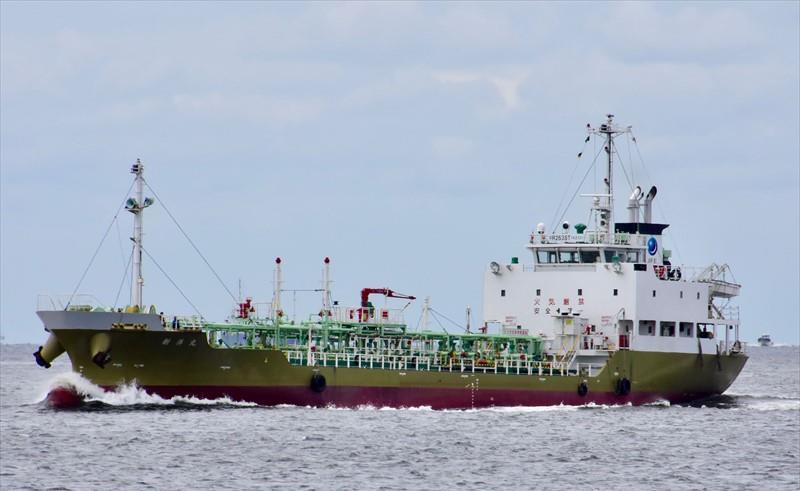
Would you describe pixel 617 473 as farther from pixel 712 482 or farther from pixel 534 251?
pixel 534 251

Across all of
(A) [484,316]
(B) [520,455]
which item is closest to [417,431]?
(B) [520,455]

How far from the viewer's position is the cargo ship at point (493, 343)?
162 feet

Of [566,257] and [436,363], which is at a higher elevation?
[566,257]

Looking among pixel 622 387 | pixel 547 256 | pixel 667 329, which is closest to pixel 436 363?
pixel 622 387

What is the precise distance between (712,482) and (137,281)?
21515mm

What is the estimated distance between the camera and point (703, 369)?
62812mm

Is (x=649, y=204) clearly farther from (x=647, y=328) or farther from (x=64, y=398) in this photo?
(x=64, y=398)

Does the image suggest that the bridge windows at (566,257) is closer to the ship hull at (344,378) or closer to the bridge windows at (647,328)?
the bridge windows at (647,328)

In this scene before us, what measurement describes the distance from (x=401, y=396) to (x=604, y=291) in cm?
1062

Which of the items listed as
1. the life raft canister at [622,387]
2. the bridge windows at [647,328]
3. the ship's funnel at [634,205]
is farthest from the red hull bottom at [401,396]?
the ship's funnel at [634,205]

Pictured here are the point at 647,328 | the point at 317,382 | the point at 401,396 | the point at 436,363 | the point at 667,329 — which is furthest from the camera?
the point at 667,329

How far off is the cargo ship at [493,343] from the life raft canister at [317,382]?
36mm

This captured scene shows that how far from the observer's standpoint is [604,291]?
196 feet

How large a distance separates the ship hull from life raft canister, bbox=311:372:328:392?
0.16ft
